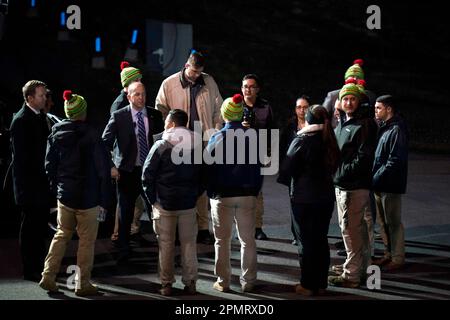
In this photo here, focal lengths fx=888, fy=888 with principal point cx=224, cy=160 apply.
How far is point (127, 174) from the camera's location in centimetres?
941

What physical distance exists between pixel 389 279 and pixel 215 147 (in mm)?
2215

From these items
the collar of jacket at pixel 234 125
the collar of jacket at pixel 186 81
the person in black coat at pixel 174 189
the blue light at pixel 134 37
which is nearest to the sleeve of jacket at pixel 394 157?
the collar of jacket at pixel 234 125

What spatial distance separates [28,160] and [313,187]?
105 inches

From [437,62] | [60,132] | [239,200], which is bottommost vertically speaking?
[239,200]

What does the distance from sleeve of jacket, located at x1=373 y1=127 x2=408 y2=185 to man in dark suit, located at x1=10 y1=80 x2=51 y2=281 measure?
10.7 feet

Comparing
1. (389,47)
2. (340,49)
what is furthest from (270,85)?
(389,47)

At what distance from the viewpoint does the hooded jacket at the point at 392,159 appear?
29.1 feet

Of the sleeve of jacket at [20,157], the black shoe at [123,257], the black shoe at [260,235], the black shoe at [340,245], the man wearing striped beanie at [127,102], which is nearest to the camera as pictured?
the sleeve of jacket at [20,157]

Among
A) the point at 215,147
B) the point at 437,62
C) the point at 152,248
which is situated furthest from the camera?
the point at 437,62

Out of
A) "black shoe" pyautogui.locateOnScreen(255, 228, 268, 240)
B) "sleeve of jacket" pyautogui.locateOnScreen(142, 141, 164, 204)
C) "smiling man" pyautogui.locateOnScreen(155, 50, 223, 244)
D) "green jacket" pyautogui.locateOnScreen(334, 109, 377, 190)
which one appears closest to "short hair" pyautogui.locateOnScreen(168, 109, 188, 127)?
"sleeve of jacket" pyautogui.locateOnScreen(142, 141, 164, 204)

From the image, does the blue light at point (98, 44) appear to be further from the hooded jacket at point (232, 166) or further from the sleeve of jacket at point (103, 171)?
the hooded jacket at point (232, 166)

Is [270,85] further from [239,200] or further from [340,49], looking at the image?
[239,200]

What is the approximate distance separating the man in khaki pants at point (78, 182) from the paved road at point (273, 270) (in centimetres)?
29

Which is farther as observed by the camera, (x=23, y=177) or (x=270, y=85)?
(x=270, y=85)
